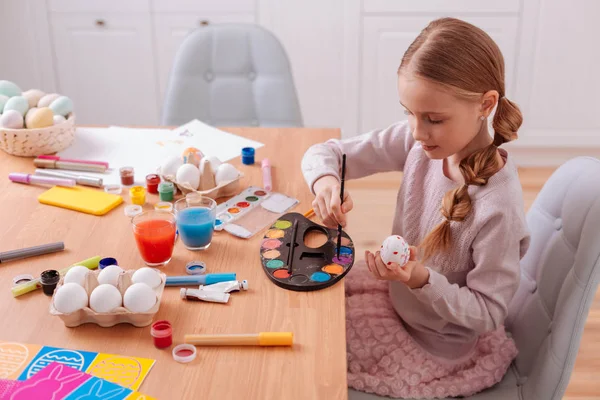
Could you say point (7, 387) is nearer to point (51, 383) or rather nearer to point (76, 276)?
point (51, 383)

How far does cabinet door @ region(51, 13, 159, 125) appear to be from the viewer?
3.30 metres

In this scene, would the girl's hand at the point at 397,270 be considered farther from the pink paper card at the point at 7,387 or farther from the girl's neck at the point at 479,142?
the pink paper card at the point at 7,387

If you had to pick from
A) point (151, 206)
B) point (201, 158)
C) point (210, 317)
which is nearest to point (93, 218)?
point (151, 206)

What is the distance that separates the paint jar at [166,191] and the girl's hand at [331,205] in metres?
0.30

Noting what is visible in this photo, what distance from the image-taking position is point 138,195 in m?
1.45

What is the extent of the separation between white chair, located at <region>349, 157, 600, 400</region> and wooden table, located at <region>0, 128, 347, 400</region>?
30cm

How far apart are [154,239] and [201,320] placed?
0.20 m

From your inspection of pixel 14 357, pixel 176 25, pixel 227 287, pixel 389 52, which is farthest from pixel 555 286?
pixel 176 25

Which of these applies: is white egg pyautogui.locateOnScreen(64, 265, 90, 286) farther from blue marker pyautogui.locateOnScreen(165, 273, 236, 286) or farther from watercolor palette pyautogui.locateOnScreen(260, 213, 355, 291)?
watercolor palette pyautogui.locateOnScreen(260, 213, 355, 291)

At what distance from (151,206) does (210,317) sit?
0.42m

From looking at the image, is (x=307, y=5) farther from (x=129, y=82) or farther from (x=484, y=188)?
(x=484, y=188)

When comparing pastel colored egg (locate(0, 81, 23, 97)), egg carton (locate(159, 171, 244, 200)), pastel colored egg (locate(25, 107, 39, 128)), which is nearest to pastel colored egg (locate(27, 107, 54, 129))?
pastel colored egg (locate(25, 107, 39, 128))

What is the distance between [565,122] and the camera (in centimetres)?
341

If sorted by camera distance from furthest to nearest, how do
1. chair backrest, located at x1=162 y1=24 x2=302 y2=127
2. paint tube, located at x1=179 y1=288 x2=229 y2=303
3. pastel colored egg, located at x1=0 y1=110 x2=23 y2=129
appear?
chair backrest, located at x1=162 y1=24 x2=302 y2=127 → pastel colored egg, located at x1=0 y1=110 x2=23 y2=129 → paint tube, located at x1=179 y1=288 x2=229 y2=303
